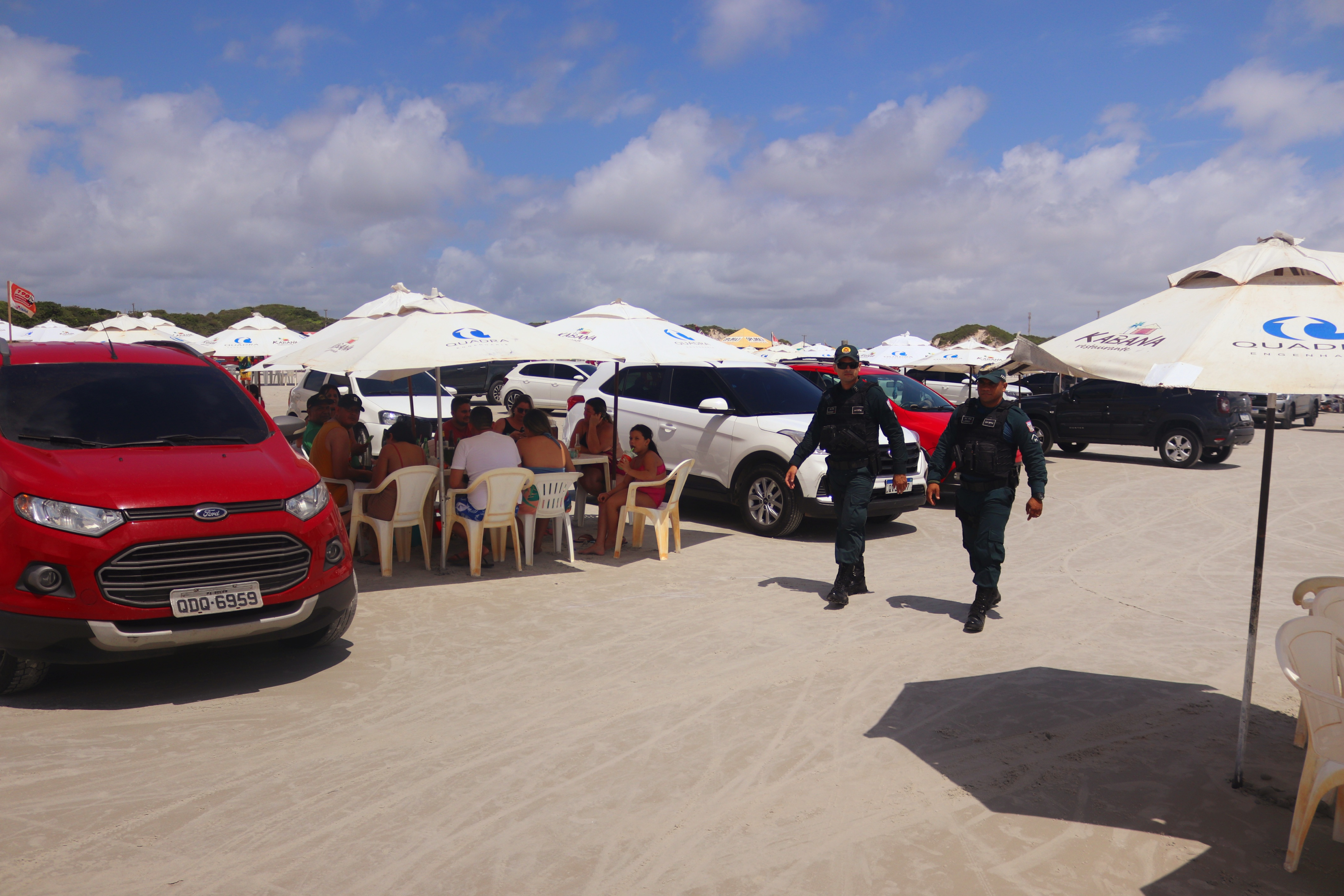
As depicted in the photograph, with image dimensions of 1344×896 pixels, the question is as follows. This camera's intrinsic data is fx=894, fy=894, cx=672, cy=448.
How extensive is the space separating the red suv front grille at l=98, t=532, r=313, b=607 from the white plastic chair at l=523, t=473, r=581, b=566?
9.93ft

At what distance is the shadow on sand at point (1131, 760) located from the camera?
3.27m

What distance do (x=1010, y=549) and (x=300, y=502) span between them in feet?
22.2

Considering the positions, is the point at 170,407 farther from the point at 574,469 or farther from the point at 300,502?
the point at 574,469

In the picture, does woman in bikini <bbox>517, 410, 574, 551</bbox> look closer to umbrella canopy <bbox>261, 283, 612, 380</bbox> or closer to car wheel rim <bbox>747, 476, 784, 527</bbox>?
umbrella canopy <bbox>261, 283, 612, 380</bbox>

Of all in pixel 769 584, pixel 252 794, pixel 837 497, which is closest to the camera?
pixel 252 794

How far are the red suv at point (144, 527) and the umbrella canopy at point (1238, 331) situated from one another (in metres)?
4.09

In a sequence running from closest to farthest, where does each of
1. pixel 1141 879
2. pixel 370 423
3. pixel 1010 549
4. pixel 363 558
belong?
pixel 1141 879, pixel 363 558, pixel 1010 549, pixel 370 423

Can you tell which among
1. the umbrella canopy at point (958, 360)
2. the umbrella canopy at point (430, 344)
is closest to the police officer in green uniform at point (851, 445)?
the umbrella canopy at point (430, 344)

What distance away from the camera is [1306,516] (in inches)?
428

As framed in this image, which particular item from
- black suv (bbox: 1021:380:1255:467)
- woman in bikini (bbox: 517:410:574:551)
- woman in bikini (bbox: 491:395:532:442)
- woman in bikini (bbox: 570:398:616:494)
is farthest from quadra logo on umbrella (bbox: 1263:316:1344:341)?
black suv (bbox: 1021:380:1255:467)

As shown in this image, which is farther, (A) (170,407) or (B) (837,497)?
(B) (837,497)

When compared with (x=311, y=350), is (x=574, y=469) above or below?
below

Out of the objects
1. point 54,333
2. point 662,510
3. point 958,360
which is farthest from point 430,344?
point 958,360

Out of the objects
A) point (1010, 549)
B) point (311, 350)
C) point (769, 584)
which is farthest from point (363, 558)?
point (1010, 549)
